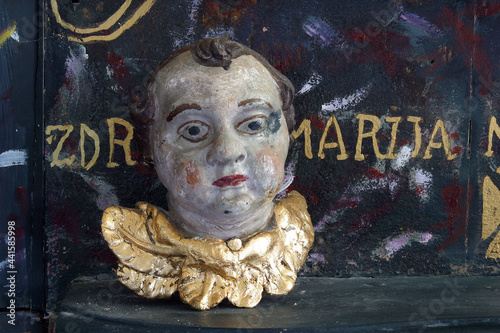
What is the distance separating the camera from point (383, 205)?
7.22 feet

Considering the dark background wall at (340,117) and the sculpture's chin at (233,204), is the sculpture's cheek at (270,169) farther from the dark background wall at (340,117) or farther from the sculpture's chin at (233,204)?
the dark background wall at (340,117)

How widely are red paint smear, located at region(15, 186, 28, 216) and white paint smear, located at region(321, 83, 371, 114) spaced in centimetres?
118

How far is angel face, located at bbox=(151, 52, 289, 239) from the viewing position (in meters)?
1.67

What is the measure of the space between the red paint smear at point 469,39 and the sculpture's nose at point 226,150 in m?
1.10

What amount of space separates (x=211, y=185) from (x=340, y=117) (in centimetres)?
74

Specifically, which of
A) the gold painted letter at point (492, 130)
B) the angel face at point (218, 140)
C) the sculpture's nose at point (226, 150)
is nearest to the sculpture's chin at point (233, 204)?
the angel face at point (218, 140)

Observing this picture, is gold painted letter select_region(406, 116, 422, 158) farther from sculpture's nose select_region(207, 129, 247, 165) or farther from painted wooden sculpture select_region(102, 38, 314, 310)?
sculpture's nose select_region(207, 129, 247, 165)

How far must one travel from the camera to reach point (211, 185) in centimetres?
167

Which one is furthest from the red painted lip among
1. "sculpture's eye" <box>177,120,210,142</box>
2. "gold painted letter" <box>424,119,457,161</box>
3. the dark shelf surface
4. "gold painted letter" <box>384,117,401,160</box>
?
"gold painted letter" <box>424,119,457,161</box>

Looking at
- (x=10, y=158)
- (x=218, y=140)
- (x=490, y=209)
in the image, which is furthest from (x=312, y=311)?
(x=10, y=158)

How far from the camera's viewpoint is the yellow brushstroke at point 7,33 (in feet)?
6.77

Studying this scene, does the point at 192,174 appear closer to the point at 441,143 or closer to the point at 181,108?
the point at 181,108

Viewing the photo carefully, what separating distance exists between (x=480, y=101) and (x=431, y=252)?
25.0 inches

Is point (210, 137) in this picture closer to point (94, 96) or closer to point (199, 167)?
point (199, 167)
